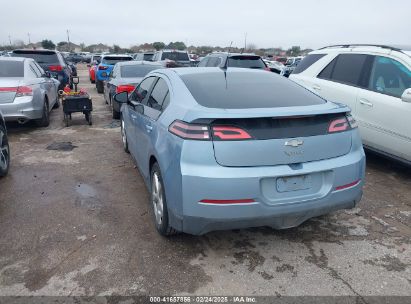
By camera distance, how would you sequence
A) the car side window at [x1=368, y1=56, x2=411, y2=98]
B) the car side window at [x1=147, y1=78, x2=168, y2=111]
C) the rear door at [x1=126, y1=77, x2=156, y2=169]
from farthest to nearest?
1. the car side window at [x1=368, y1=56, x2=411, y2=98]
2. the rear door at [x1=126, y1=77, x2=156, y2=169]
3. the car side window at [x1=147, y1=78, x2=168, y2=111]

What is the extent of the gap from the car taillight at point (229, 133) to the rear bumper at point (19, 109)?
5835 mm

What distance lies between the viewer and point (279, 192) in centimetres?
282

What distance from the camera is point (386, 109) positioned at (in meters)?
4.88

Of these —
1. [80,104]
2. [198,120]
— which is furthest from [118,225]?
[80,104]

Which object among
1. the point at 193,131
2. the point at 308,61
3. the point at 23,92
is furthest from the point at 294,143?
the point at 23,92

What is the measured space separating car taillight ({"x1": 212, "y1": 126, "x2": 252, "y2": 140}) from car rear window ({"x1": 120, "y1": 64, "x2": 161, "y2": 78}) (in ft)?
21.6

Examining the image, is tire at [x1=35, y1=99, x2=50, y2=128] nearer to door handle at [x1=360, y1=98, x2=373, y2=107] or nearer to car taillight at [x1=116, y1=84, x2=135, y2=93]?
car taillight at [x1=116, y1=84, x2=135, y2=93]

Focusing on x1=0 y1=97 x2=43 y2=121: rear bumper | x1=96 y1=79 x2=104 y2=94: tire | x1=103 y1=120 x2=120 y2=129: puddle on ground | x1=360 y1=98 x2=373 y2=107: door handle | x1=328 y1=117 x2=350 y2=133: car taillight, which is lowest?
x1=103 y1=120 x2=120 y2=129: puddle on ground

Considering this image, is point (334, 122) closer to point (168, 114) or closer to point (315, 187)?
point (315, 187)

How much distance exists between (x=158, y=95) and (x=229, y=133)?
1.40 metres

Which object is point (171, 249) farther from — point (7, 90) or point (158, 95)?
point (7, 90)

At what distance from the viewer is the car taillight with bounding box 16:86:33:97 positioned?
7223mm

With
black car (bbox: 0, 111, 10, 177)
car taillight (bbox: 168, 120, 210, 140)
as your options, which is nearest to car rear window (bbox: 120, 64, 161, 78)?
black car (bbox: 0, 111, 10, 177)

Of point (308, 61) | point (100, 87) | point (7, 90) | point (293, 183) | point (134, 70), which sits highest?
point (308, 61)
